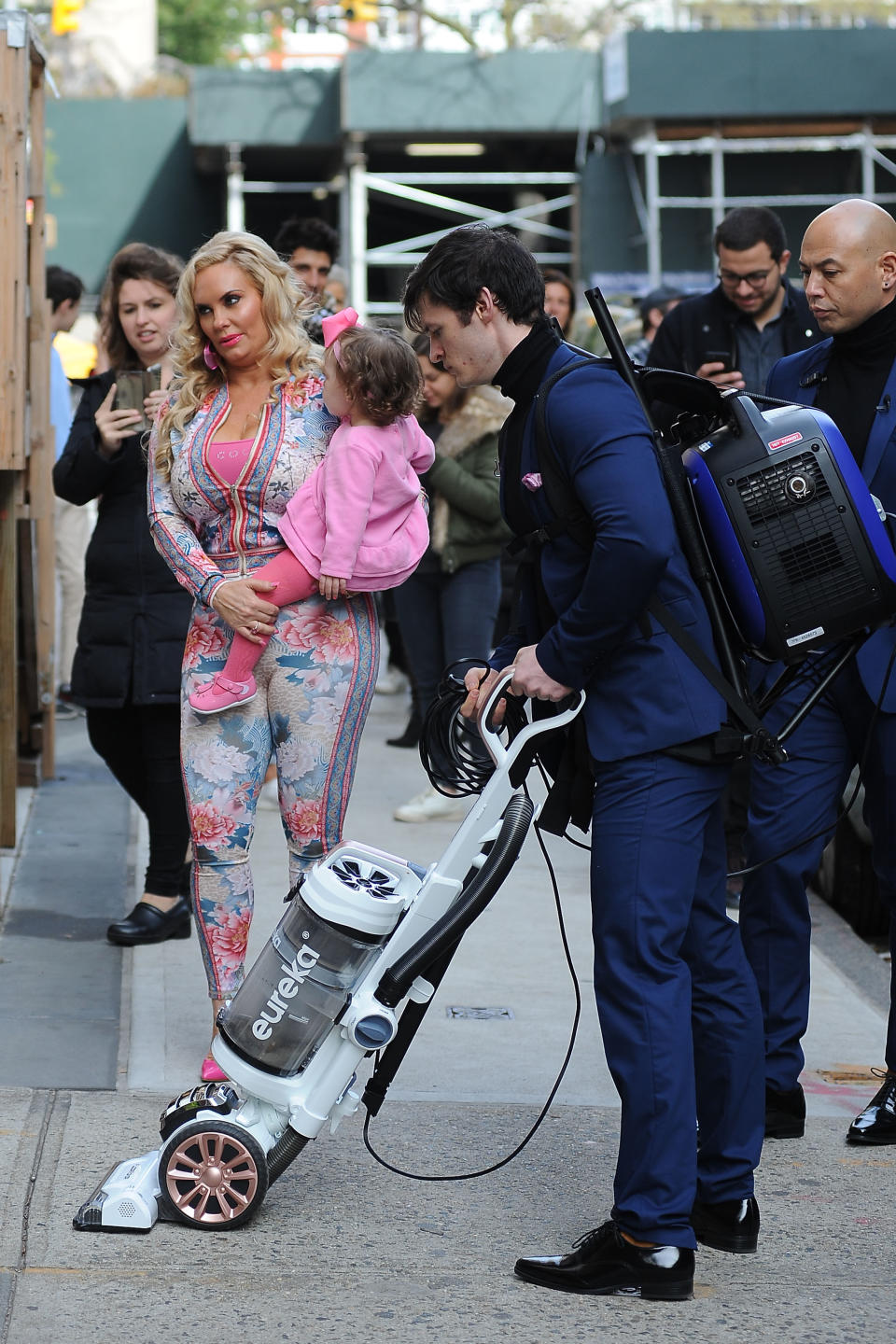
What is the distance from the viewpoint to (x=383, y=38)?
29.3 metres

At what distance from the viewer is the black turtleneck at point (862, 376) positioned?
13.1 feet

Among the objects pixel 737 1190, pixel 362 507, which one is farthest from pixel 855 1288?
pixel 362 507

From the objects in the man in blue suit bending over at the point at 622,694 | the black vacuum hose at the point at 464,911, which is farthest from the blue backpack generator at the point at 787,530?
the black vacuum hose at the point at 464,911

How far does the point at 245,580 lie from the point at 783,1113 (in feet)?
5.85

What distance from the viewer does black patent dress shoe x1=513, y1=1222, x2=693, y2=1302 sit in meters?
3.13

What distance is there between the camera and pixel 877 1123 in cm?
397

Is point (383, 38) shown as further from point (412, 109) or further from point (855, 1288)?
point (855, 1288)

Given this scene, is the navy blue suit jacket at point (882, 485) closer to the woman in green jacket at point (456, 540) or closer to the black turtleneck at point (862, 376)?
the black turtleneck at point (862, 376)

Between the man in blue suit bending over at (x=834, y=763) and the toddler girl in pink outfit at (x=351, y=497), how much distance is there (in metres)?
1.00

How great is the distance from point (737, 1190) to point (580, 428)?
60.6 inches

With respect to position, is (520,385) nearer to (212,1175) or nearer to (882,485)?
(882,485)

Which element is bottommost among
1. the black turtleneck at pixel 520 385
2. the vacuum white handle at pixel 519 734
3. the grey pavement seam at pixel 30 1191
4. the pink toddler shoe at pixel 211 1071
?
the grey pavement seam at pixel 30 1191

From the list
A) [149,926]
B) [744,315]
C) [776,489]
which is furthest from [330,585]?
[744,315]

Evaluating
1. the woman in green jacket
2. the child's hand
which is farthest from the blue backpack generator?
the woman in green jacket
